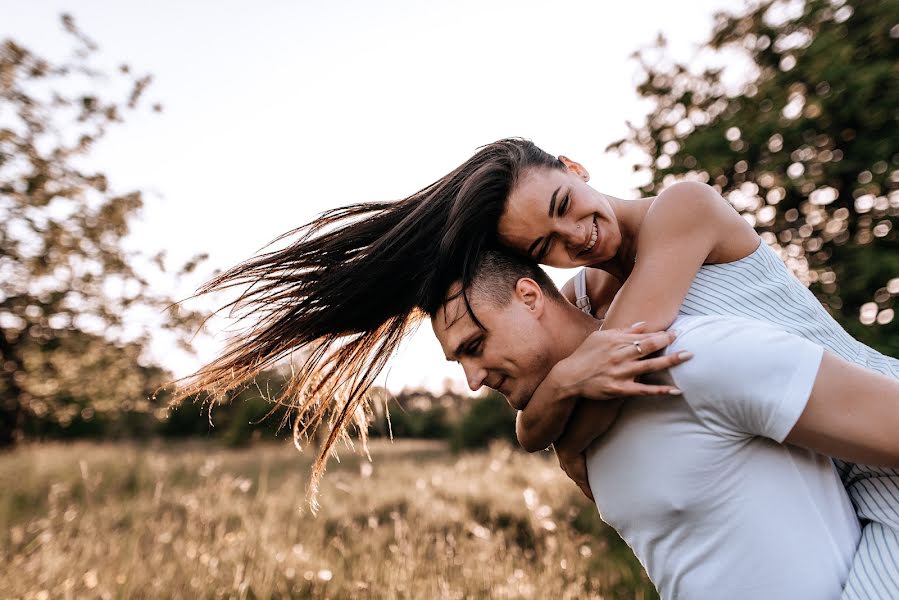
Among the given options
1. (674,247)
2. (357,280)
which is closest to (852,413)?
(674,247)

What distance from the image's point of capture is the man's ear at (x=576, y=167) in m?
3.20

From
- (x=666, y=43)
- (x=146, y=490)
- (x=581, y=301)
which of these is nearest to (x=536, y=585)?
(x=581, y=301)

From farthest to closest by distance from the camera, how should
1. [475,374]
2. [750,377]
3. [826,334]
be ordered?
[475,374]
[826,334]
[750,377]

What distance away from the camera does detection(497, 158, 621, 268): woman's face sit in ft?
9.00

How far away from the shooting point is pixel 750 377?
1.58 meters

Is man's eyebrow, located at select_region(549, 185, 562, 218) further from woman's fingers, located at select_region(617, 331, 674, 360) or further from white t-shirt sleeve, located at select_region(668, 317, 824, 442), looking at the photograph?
white t-shirt sleeve, located at select_region(668, 317, 824, 442)

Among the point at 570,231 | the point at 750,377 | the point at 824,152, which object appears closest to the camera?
the point at 750,377

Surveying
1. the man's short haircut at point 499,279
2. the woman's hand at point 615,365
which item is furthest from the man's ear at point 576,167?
the woman's hand at point 615,365

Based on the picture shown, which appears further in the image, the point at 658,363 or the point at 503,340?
the point at 503,340

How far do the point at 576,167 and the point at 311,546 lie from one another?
3436 millimetres

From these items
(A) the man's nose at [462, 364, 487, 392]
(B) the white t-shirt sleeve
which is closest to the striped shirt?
(B) the white t-shirt sleeve

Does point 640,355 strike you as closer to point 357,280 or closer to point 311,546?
point 357,280

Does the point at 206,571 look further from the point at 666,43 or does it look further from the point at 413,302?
the point at 666,43

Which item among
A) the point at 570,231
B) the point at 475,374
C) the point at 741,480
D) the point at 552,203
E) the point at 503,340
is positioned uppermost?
the point at 552,203
